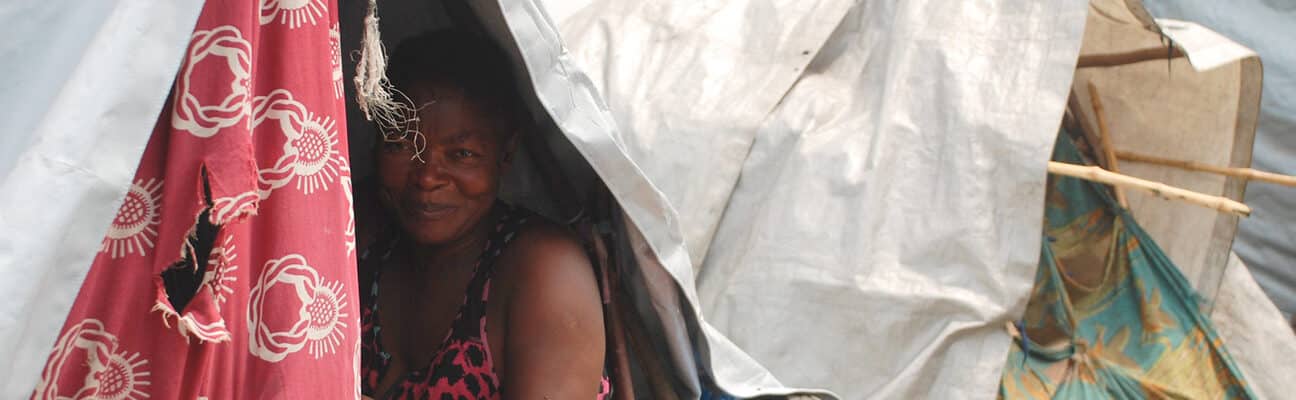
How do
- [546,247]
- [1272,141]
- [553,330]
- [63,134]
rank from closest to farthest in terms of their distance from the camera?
[63,134], [553,330], [546,247], [1272,141]

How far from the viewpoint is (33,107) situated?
48.3 inches

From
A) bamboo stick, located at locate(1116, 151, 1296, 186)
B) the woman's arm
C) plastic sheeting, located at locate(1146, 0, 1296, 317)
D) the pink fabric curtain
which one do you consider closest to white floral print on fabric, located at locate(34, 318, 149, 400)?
the pink fabric curtain

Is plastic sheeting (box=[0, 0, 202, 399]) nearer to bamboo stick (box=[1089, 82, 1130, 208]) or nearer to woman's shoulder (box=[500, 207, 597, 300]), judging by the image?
woman's shoulder (box=[500, 207, 597, 300])

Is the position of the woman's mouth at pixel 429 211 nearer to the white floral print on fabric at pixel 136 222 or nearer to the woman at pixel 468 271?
the woman at pixel 468 271

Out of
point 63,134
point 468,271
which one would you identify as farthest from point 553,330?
point 63,134

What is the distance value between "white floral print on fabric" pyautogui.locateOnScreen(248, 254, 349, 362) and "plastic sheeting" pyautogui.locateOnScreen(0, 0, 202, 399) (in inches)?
9.0

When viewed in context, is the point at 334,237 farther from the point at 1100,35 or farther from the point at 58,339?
the point at 1100,35

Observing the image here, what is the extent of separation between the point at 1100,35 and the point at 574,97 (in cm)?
238

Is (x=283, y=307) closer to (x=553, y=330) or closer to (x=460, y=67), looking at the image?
(x=553, y=330)

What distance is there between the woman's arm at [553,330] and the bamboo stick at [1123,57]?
85.2 inches

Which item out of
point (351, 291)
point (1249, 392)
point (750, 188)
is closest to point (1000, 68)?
point (750, 188)

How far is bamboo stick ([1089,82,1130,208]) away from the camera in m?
3.76

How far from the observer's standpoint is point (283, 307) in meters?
1.43

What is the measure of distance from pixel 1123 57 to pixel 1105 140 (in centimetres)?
24
